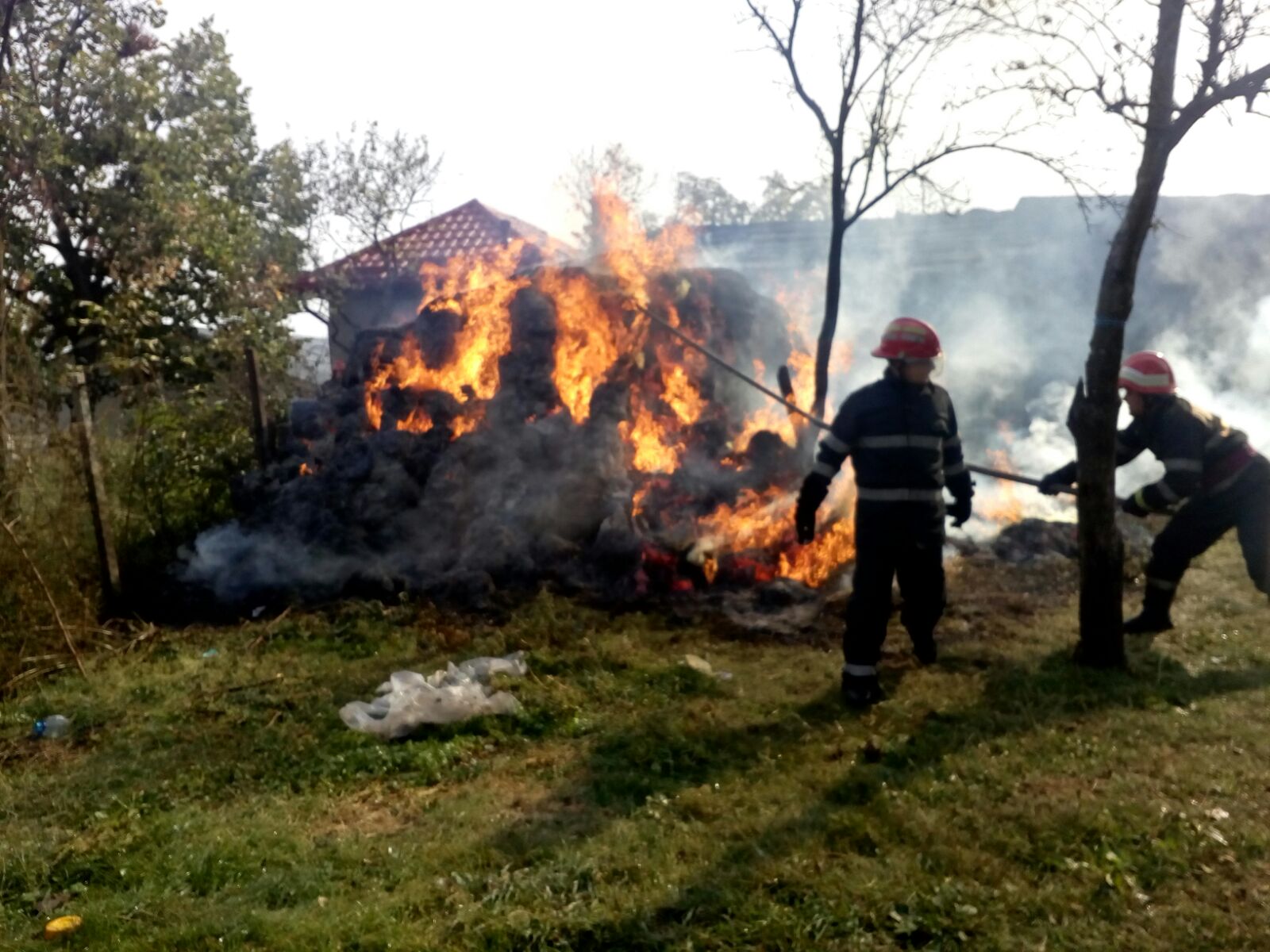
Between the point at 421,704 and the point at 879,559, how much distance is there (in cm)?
294

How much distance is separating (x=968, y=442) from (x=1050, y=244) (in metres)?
4.69

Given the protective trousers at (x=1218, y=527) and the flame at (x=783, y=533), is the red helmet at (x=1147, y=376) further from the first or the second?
the flame at (x=783, y=533)

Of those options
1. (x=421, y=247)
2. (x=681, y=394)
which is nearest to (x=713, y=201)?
(x=421, y=247)

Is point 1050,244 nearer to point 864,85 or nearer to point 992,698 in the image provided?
point 864,85

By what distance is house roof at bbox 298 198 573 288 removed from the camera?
23.0 m

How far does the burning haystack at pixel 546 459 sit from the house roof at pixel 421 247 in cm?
1062

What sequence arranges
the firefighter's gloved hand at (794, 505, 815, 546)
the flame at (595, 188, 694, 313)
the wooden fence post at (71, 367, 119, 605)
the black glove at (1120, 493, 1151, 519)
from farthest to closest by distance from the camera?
the flame at (595, 188, 694, 313) → the wooden fence post at (71, 367, 119, 605) → the black glove at (1120, 493, 1151, 519) → the firefighter's gloved hand at (794, 505, 815, 546)

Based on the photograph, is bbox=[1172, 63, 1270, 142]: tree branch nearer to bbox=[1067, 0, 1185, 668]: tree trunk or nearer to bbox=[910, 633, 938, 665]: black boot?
bbox=[1067, 0, 1185, 668]: tree trunk

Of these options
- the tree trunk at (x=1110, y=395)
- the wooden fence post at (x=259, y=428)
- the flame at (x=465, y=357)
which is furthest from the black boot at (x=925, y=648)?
the wooden fence post at (x=259, y=428)

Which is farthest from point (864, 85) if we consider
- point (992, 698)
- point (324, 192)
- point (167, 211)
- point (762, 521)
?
point (324, 192)

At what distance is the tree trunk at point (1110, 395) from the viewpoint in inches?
231

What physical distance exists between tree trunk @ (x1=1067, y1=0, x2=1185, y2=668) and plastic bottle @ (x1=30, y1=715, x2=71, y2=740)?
6640 mm

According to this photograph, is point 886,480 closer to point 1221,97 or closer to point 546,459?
point 1221,97

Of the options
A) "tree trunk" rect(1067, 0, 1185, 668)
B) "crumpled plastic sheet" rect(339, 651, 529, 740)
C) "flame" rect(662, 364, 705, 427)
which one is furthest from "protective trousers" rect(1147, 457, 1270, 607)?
"flame" rect(662, 364, 705, 427)
